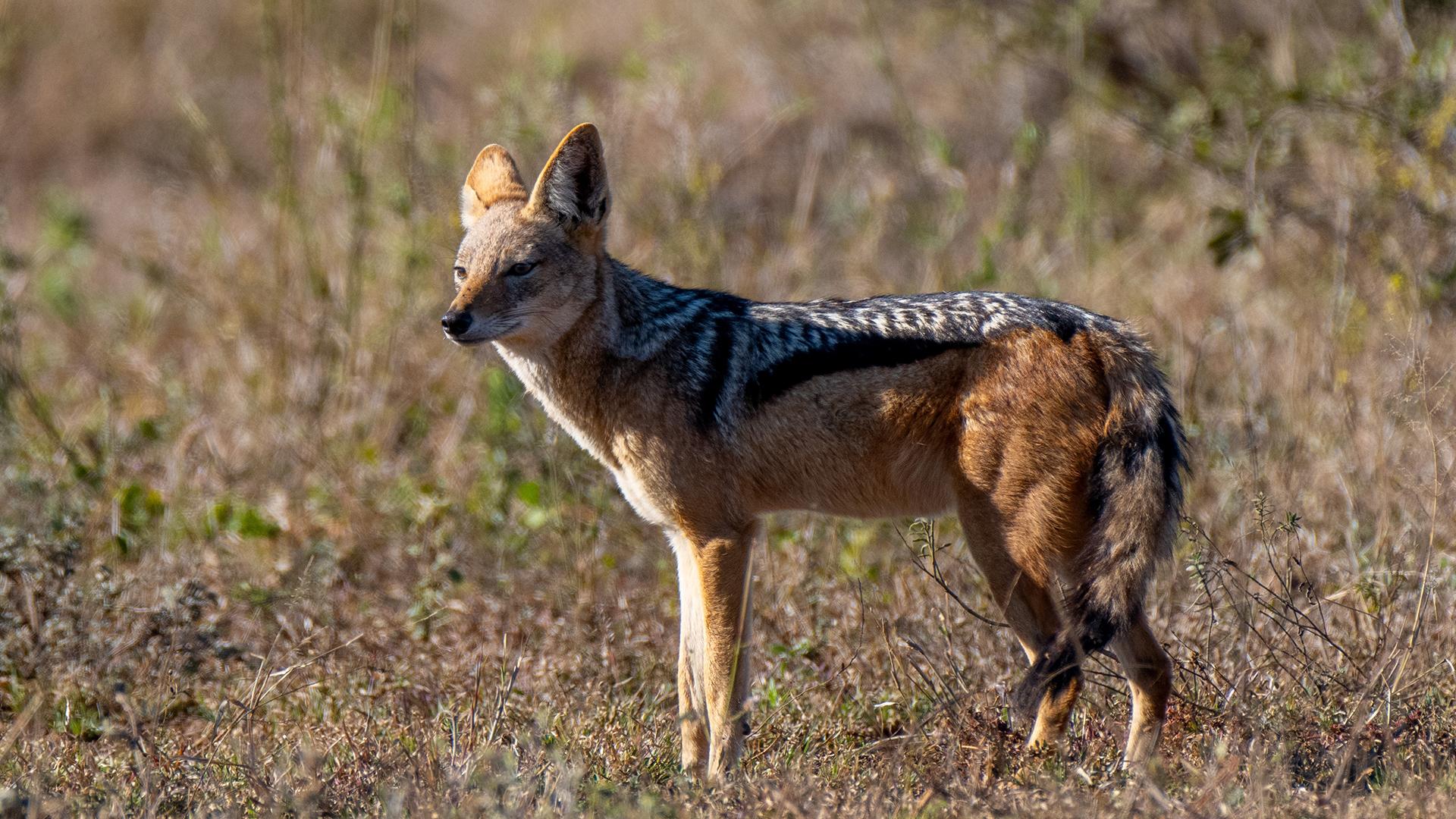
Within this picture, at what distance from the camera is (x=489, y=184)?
5.52 metres

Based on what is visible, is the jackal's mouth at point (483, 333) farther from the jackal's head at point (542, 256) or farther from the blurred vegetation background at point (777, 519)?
the blurred vegetation background at point (777, 519)

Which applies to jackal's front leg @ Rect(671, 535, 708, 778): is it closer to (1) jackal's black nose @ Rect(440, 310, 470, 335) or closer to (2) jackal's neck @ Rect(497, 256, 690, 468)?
(2) jackal's neck @ Rect(497, 256, 690, 468)

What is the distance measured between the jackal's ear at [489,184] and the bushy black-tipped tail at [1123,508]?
237cm

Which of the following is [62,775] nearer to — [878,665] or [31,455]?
[878,665]

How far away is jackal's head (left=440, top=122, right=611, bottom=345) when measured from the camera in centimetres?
492

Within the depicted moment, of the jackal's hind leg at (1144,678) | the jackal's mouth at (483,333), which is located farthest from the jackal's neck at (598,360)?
the jackal's hind leg at (1144,678)

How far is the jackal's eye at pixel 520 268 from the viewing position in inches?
197

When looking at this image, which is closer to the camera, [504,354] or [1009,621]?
[1009,621]

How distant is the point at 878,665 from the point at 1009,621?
916 mm

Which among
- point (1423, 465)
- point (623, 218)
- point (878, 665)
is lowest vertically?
point (878, 665)

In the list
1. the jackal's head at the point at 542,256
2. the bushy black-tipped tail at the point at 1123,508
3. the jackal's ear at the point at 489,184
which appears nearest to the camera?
the bushy black-tipped tail at the point at 1123,508

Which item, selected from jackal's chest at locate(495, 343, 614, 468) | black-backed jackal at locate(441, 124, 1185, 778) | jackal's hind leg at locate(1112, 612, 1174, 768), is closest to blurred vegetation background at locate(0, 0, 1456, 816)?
jackal's hind leg at locate(1112, 612, 1174, 768)

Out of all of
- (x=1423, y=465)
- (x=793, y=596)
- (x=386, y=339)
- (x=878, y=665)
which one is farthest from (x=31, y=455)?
(x=1423, y=465)

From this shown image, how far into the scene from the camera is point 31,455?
297 inches
